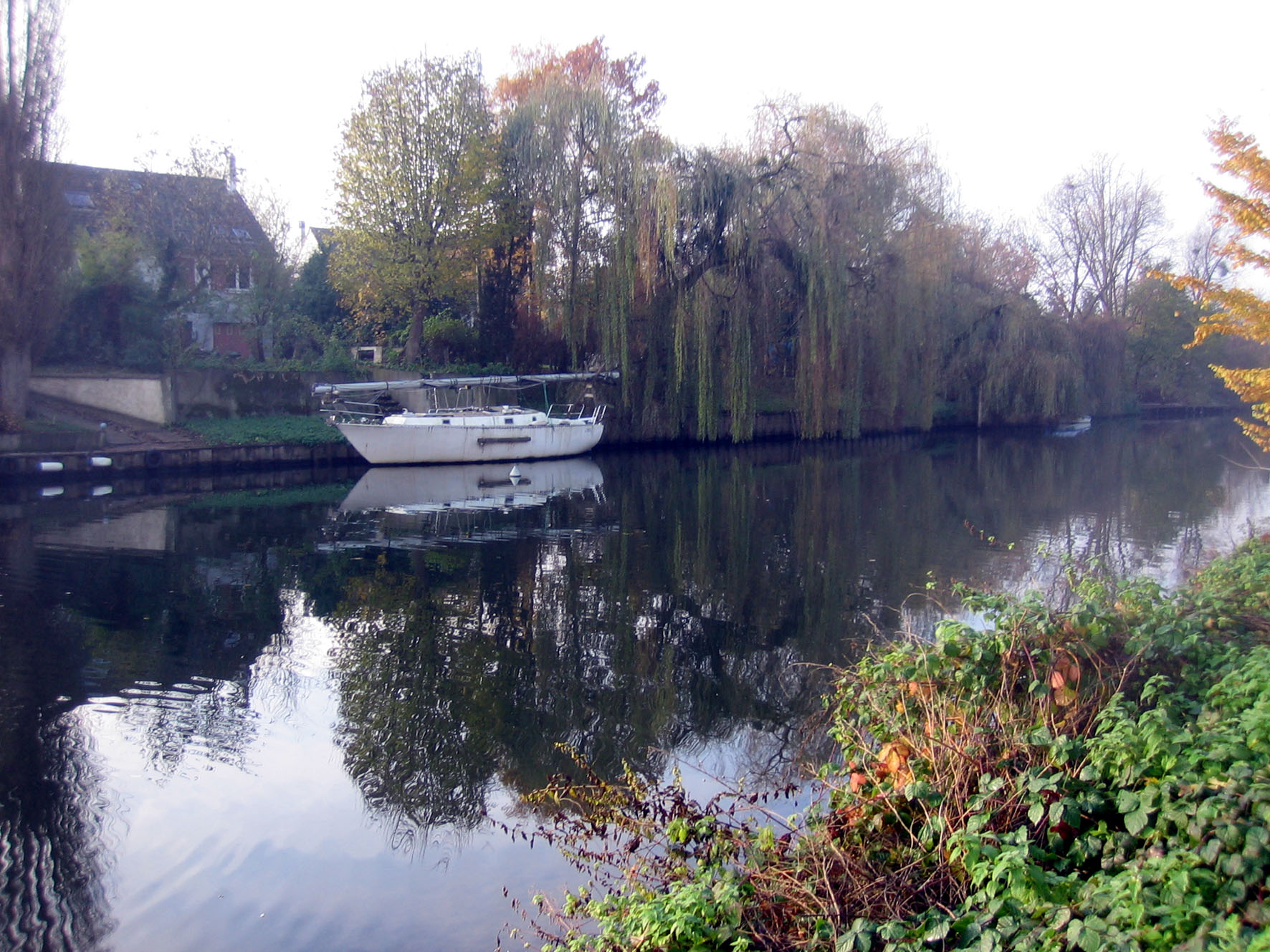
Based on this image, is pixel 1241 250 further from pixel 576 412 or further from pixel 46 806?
pixel 576 412

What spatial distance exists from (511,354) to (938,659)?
88.0 ft

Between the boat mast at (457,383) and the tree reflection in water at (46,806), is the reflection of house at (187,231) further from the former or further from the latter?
the tree reflection in water at (46,806)

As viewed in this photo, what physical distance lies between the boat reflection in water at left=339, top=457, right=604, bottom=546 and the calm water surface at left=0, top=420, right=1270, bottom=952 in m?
0.17

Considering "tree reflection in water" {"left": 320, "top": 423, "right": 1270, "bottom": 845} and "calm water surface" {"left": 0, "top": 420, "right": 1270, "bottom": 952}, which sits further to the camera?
"tree reflection in water" {"left": 320, "top": 423, "right": 1270, "bottom": 845}

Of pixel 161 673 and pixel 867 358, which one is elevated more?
pixel 867 358

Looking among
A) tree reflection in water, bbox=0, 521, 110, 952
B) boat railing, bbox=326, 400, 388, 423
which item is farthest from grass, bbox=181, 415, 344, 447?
tree reflection in water, bbox=0, 521, 110, 952

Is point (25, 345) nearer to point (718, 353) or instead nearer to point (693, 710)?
point (718, 353)

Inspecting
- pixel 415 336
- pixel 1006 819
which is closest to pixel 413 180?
pixel 415 336

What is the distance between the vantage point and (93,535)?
13.8 m

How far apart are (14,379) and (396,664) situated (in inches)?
744

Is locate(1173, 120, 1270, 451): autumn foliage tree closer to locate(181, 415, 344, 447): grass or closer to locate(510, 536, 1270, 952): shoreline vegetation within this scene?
locate(510, 536, 1270, 952): shoreline vegetation

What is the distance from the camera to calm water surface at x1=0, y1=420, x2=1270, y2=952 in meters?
4.68

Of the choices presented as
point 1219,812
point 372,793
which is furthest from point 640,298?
point 1219,812

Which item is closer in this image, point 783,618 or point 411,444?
point 783,618
